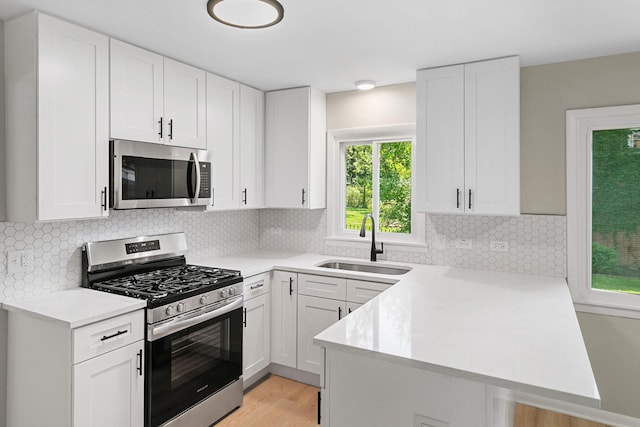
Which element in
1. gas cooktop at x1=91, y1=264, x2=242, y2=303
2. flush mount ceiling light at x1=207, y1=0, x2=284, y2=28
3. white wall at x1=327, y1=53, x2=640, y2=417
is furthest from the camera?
white wall at x1=327, y1=53, x2=640, y2=417

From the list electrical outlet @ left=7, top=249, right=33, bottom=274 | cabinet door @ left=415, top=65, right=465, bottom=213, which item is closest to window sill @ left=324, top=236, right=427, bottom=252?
cabinet door @ left=415, top=65, right=465, bottom=213

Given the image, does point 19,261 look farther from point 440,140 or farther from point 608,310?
point 608,310

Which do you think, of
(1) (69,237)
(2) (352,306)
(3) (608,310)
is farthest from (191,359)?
(3) (608,310)

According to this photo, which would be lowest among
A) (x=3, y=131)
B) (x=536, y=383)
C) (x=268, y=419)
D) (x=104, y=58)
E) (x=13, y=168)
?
(x=268, y=419)

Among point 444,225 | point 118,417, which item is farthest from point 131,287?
point 444,225

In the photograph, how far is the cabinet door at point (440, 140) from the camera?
2885mm

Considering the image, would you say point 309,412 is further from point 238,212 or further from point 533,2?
point 533,2

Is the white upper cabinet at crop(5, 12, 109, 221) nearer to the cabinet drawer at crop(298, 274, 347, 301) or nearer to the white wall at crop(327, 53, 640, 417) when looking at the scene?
the cabinet drawer at crop(298, 274, 347, 301)

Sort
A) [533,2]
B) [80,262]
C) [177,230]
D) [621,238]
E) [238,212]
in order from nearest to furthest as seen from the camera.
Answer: [533,2], [80,262], [621,238], [177,230], [238,212]

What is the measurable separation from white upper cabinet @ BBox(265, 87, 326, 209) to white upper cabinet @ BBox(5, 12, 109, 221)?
158 cm

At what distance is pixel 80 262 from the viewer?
254cm

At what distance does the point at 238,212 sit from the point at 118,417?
209cm

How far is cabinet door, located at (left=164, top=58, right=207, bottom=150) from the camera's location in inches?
108

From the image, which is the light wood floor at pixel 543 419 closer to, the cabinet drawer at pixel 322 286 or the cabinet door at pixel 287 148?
the cabinet drawer at pixel 322 286
